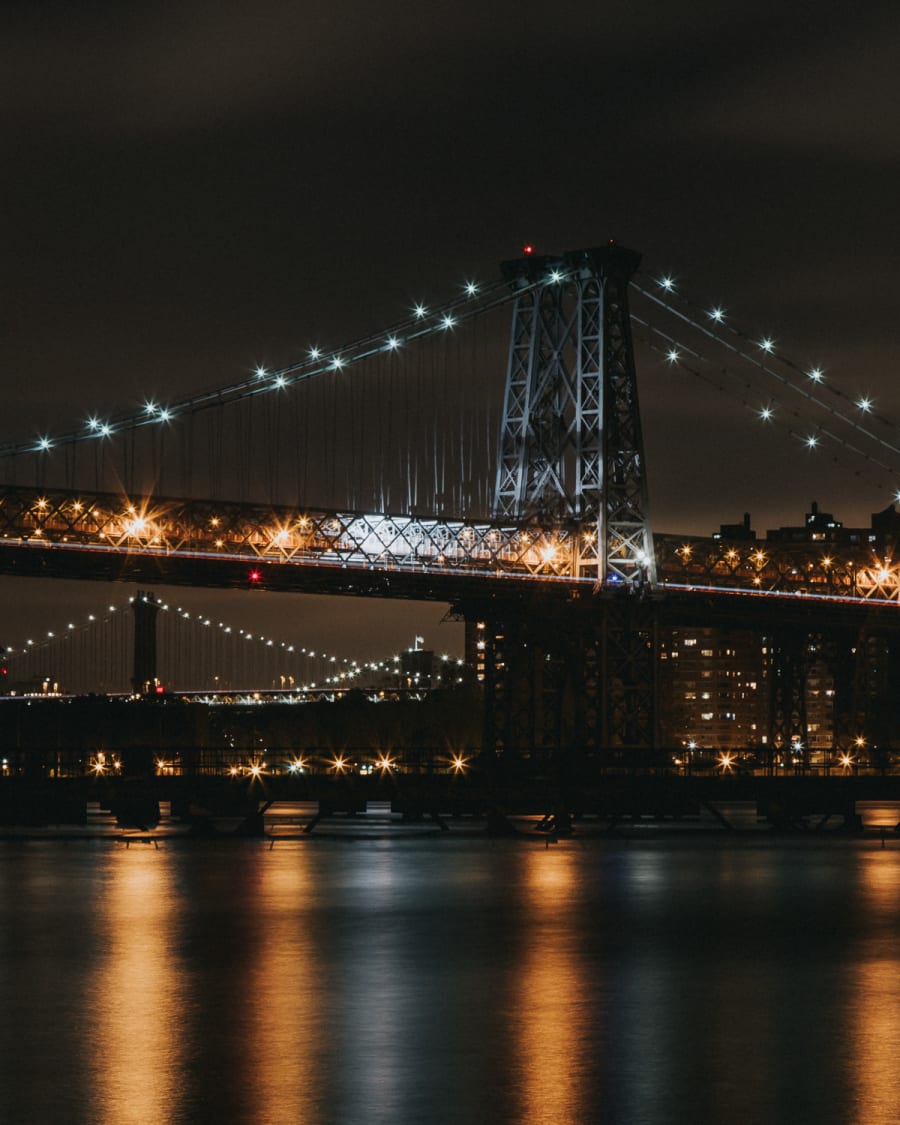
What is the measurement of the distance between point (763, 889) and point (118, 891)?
43.5ft

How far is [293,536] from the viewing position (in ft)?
389

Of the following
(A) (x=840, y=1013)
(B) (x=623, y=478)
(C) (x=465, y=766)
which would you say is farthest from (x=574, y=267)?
(A) (x=840, y=1013)

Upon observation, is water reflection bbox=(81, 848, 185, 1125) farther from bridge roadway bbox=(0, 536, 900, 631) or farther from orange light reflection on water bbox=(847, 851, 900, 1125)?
bridge roadway bbox=(0, 536, 900, 631)

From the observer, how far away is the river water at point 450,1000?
63.2 ft

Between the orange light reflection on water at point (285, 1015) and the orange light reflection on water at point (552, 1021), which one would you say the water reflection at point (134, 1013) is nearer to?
the orange light reflection on water at point (285, 1015)

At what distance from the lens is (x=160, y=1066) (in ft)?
68.5

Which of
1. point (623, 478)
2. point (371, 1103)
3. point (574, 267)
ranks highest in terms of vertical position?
point (574, 267)

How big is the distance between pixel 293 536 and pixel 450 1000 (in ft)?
307

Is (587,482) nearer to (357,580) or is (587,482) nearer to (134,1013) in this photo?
(357,580)

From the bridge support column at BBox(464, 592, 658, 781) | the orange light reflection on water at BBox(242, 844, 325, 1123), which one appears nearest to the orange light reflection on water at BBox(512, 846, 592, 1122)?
the orange light reflection on water at BBox(242, 844, 325, 1123)

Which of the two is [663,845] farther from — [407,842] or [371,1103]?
[371,1103]

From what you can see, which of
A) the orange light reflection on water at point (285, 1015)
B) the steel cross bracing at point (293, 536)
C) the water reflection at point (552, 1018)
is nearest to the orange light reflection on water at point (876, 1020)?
the water reflection at point (552, 1018)

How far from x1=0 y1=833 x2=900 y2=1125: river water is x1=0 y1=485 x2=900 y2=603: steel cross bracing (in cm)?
6337

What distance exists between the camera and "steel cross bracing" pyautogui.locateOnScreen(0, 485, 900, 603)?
111 meters
